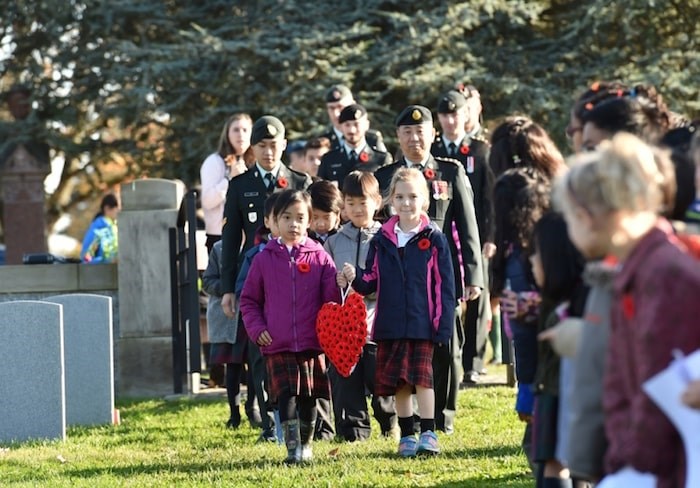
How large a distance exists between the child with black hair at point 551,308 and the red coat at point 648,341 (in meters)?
1.06

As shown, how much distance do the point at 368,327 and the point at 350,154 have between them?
2.03 m

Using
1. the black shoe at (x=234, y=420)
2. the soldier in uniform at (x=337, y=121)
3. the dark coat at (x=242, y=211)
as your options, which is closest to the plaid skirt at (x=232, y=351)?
the black shoe at (x=234, y=420)

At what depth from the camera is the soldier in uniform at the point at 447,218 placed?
9656 mm

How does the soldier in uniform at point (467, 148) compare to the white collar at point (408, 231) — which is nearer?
the white collar at point (408, 231)

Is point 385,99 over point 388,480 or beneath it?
over

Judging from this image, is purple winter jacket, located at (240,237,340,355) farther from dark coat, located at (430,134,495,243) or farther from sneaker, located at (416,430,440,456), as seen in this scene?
dark coat, located at (430,134,495,243)

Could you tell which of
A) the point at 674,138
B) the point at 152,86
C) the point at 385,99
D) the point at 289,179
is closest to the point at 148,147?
the point at 152,86

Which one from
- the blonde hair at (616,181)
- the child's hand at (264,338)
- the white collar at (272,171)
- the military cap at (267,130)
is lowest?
the child's hand at (264,338)

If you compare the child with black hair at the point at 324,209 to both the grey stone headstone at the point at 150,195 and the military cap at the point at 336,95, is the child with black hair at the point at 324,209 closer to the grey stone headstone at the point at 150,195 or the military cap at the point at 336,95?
the military cap at the point at 336,95

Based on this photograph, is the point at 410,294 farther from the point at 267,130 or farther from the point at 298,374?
the point at 267,130

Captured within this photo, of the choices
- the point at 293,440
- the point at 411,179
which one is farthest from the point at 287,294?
the point at 411,179

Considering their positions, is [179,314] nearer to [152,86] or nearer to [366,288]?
[366,288]

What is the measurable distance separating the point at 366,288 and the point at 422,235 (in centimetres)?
44

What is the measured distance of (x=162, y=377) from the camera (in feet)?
45.2
